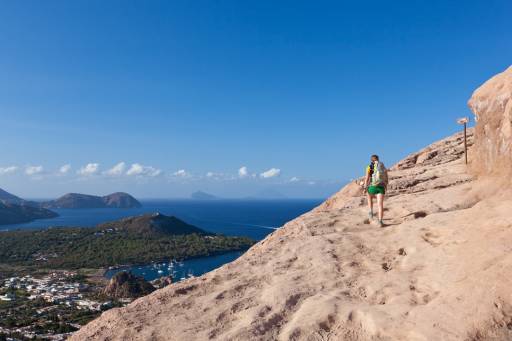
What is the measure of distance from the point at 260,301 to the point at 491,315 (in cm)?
402

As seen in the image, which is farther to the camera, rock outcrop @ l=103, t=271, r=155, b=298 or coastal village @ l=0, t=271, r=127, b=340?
rock outcrop @ l=103, t=271, r=155, b=298

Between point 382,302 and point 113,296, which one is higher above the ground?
point 382,302

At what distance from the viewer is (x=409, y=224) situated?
1096cm

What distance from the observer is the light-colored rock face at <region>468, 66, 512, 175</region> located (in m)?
11.9

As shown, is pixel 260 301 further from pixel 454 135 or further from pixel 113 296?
pixel 113 296

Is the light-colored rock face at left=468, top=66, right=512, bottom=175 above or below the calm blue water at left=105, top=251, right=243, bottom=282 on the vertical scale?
above

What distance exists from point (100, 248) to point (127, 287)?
86.0m

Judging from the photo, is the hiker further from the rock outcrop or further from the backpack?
the rock outcrop

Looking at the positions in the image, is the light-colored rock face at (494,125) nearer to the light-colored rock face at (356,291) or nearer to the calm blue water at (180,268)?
the light-colored rock face at (356,291)

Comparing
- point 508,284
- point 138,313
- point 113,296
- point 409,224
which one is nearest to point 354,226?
point 409,224

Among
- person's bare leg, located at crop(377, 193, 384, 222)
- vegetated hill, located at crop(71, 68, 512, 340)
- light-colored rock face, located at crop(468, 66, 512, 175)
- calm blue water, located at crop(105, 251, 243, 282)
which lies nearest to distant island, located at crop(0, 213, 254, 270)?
calm blue water, located at crop(105, 251, 243, 282)

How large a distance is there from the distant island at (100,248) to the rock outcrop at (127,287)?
55.0m

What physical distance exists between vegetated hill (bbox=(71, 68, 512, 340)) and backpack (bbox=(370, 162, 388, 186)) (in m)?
1.21

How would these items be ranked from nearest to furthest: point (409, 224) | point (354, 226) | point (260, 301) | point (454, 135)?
point (260, 301)
point (409, 224)
point (354, 226)
point (454, 135)
